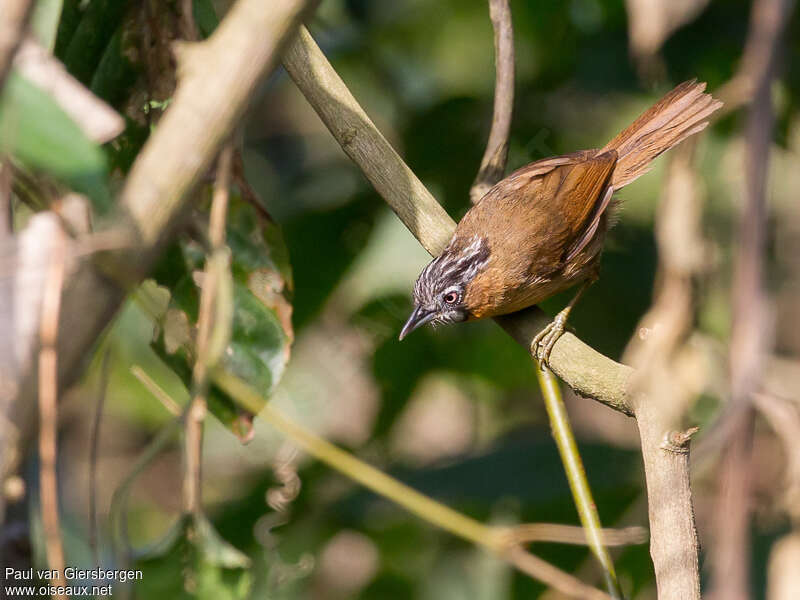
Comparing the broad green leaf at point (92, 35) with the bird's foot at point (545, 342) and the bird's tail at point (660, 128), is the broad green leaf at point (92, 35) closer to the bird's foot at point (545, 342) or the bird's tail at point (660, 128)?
the bird's foot at point (545, 342)

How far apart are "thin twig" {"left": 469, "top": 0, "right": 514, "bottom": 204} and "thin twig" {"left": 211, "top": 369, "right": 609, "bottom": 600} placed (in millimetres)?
879

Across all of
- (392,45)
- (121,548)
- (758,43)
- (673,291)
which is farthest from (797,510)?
(392,45)

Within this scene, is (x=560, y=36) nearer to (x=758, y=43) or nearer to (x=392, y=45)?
(x=392, y=45)

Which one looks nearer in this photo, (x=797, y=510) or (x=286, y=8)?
(x=286, y=8)

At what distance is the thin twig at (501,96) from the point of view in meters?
2.61

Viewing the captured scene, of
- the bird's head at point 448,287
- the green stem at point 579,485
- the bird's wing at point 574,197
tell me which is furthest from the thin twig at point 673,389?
the bird's wing at point 574,197

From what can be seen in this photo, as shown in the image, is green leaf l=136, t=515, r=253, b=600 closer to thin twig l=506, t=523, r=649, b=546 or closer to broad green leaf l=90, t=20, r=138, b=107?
thin twig l=506, t=523, r=649, b=546

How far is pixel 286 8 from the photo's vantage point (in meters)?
1.15

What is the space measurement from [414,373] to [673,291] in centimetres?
220

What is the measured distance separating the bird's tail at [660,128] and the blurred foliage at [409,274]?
0.32m

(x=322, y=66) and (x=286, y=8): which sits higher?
(x=286, y=8)

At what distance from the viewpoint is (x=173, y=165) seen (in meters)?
1.09

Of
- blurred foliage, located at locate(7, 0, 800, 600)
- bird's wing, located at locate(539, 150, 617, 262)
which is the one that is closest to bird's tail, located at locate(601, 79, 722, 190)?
bird's wing, located at locate(539, 150, 617, 262)

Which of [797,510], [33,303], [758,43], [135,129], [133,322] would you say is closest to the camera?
[758,43]
